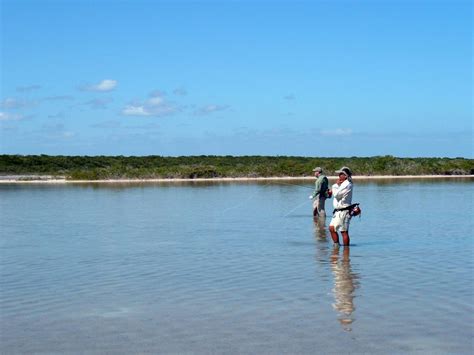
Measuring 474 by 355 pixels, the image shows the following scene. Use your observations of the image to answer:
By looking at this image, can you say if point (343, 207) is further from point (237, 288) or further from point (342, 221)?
point (237, 288)

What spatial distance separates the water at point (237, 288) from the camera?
666 centimetres

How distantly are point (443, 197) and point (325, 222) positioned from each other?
35.1ft

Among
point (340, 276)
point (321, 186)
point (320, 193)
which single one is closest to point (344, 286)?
point (340, 276)

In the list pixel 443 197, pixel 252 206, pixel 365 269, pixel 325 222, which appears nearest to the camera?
pixel 365 269

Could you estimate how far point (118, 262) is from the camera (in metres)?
11.4

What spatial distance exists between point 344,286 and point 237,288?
127 centimetres

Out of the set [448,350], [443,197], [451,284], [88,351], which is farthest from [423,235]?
[443,197]

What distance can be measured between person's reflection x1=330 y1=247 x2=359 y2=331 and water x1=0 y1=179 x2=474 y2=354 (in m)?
0.02

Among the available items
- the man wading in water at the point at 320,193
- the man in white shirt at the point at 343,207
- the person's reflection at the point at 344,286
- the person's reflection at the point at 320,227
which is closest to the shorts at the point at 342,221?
the man in white shirt at the point at 343,207

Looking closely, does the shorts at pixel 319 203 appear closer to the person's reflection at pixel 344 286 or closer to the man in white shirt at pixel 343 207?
the man in white shirt at pixel 343 207

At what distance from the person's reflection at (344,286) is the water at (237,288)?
2cm

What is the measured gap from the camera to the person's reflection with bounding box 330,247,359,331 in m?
A: 7.41

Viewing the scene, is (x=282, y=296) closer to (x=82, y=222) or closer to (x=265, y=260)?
(x=265, y=260)

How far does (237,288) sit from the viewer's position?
9.05m
